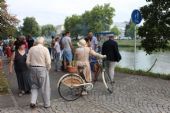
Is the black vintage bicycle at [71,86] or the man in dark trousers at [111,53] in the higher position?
the man in dark trousers at [111,53]

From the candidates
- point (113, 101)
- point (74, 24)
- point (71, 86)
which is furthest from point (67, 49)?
point (74, 24)

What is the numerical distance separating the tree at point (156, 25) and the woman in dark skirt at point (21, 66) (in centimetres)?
779

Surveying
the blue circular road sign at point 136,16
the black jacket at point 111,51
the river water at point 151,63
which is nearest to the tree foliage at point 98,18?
the river water at point 151,63

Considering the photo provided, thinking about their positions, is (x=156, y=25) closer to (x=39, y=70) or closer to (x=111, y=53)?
(x=111, y=53)

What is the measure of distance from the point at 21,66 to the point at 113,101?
3.03m

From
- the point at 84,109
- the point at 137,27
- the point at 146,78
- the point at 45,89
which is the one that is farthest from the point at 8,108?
the point at 137,27

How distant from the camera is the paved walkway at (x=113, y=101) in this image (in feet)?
32.5

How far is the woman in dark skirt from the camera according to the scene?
477 inches

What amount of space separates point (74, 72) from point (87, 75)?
15.2 inches

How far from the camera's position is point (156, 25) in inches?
728

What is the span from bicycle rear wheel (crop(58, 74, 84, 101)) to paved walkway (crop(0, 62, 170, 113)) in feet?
0.68

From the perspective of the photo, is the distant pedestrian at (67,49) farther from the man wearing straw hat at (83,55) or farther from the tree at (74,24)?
the tree at (74,24)

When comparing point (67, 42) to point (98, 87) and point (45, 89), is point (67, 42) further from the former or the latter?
point (45, 89)

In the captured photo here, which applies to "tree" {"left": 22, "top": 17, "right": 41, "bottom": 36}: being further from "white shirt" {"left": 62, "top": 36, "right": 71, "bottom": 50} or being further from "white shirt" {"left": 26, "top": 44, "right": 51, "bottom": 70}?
"white shirt" {"left": 26, "top": 44, "right": 51, "bottom": 70}
